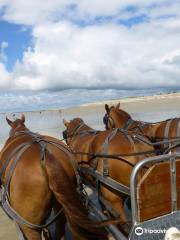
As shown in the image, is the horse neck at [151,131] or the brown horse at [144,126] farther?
the horse neck at [151,131]

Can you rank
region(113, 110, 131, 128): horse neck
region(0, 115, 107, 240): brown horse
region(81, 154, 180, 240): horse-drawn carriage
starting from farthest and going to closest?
region(113, 110, 131, 128): horse neck < region(0, 115, 107, 240): brown horse < region(81, 154, 180, 240): horse-drawn carriage

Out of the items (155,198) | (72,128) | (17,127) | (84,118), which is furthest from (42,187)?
(84,118)

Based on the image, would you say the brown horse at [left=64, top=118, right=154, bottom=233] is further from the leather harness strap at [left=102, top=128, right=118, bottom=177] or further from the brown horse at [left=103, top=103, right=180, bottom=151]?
the brown horse at [left=103, top=103, right=180, bottom=151]

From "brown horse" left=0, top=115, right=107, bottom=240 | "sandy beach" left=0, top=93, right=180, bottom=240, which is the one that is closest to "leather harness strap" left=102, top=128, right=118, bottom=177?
"brown horse" left=0, top=115, right=107, bottom=240

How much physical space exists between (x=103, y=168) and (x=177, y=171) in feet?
5.21

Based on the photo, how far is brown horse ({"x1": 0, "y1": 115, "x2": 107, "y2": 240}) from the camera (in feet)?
14.2

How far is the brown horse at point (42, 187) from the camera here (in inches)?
171

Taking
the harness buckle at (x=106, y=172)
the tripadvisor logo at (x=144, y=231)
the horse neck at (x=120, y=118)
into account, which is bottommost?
the tripadvisor logo at (x=144, y=231)

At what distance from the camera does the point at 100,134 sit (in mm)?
5824

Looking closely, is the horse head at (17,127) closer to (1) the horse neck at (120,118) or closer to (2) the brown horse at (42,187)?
(2) the brown horse at (42,187)

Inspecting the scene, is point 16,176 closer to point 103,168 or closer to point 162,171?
point 103,168

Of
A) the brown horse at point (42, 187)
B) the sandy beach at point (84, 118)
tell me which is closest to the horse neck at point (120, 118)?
the sandy beach at point (84, 118)

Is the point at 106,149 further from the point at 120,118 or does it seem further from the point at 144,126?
the point at 144,126

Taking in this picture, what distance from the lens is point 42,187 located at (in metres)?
4.35
